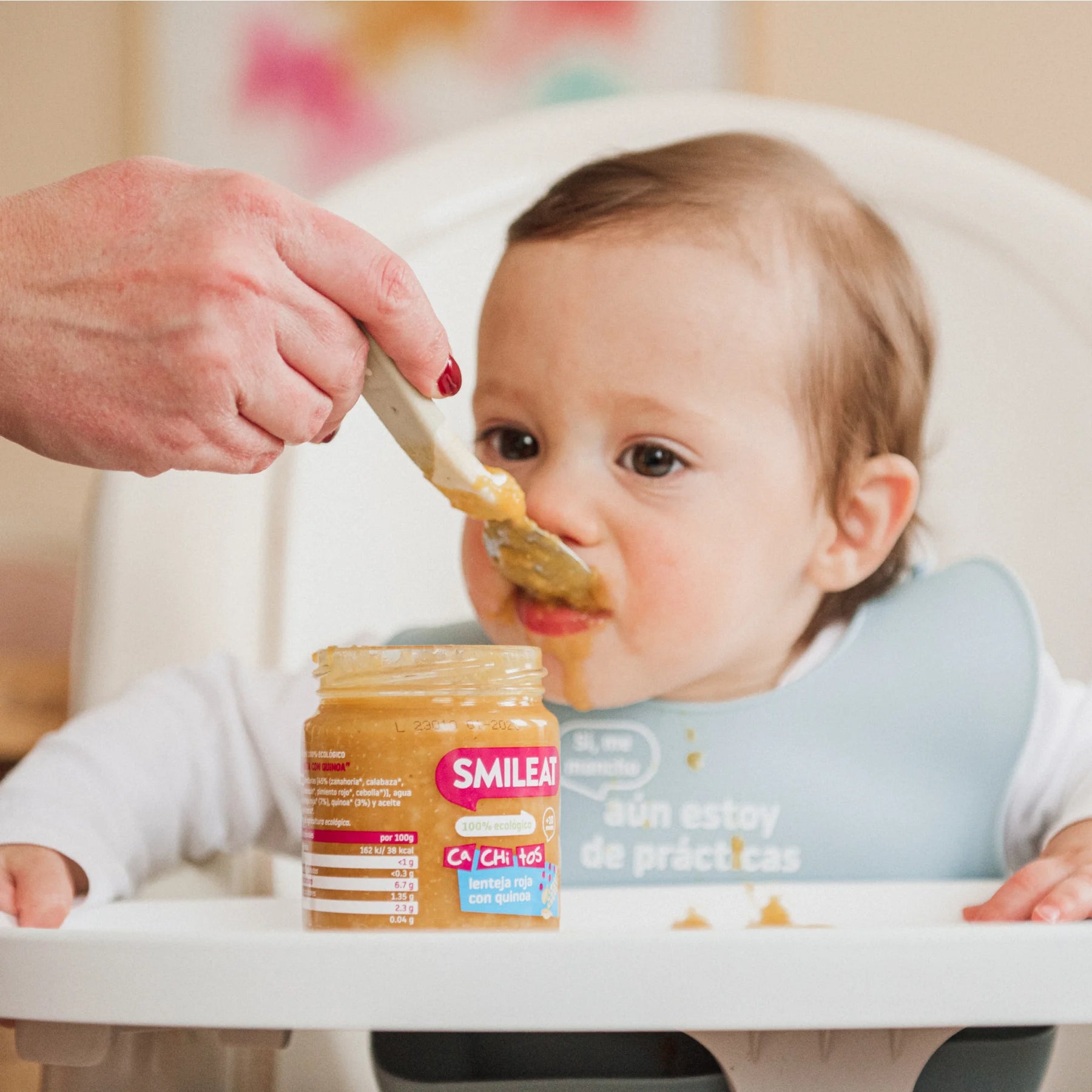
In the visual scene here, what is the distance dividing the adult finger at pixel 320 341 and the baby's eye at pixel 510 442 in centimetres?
26

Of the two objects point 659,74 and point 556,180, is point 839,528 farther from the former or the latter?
point 659,74

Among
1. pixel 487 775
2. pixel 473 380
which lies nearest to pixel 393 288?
pixel 487 775

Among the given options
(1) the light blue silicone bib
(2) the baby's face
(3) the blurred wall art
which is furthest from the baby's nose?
(3) the blurred wall art

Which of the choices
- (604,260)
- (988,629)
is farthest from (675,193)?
(988,629)

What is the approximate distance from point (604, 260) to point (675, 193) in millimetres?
78

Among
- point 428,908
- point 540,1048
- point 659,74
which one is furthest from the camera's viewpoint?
point 659,74

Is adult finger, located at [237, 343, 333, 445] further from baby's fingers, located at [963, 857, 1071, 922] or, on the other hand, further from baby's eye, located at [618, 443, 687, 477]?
baby's fingers, located at [963, 857, 1071, 922]

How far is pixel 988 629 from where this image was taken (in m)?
1.00

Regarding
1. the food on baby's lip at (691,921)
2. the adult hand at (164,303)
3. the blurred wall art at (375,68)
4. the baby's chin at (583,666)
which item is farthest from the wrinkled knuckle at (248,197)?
the blurred wall art at (375,68)

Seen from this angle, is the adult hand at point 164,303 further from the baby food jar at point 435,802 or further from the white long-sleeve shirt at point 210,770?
the white long-sleeve shirt at point 210,770

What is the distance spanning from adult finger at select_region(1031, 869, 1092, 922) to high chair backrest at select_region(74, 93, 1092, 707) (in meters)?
0.42

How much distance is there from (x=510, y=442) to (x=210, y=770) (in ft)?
0.98

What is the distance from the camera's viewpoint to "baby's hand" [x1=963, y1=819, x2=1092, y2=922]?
0.67m

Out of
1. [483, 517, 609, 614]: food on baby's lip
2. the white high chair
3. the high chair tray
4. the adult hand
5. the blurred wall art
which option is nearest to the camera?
the high chair tray
